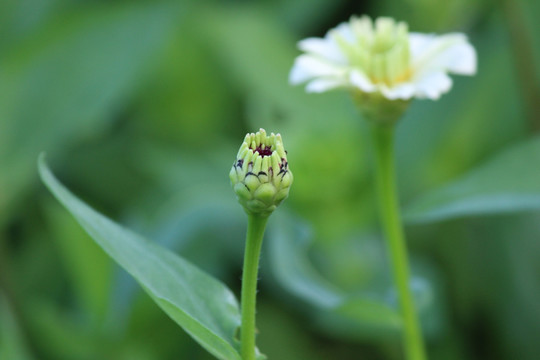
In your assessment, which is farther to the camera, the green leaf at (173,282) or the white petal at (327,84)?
the white petal at (327,84)

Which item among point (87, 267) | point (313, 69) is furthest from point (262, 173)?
point (87, 267)

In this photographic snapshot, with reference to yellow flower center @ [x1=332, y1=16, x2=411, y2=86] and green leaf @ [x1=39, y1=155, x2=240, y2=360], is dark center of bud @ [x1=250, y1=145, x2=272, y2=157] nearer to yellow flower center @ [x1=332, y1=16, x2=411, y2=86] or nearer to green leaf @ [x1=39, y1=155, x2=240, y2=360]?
green leaf @ [x1=39, y1=155, x2=240, y2=360]

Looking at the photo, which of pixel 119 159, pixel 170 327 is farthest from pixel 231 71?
pixel 170 327

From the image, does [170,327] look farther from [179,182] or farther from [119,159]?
[119,159]

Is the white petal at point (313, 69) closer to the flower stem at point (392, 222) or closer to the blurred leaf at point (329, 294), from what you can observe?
the flower stem at point (392, 222)

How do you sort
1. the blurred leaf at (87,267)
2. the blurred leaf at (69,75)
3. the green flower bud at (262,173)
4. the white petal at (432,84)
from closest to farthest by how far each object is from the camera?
1. the green flower bud at (262,173)
2. the white petal at (432,84)
3. the blurred leaf at (87,267)
4. the blurred leaf at (69,75)

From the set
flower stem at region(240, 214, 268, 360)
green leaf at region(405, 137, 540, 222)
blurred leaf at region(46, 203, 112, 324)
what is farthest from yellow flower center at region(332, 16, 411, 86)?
blurred leaf at region(46, 203, 112, 324)

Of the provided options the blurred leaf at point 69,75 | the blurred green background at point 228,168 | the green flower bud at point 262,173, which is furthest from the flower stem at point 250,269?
the blurred leaf at point 69,75
